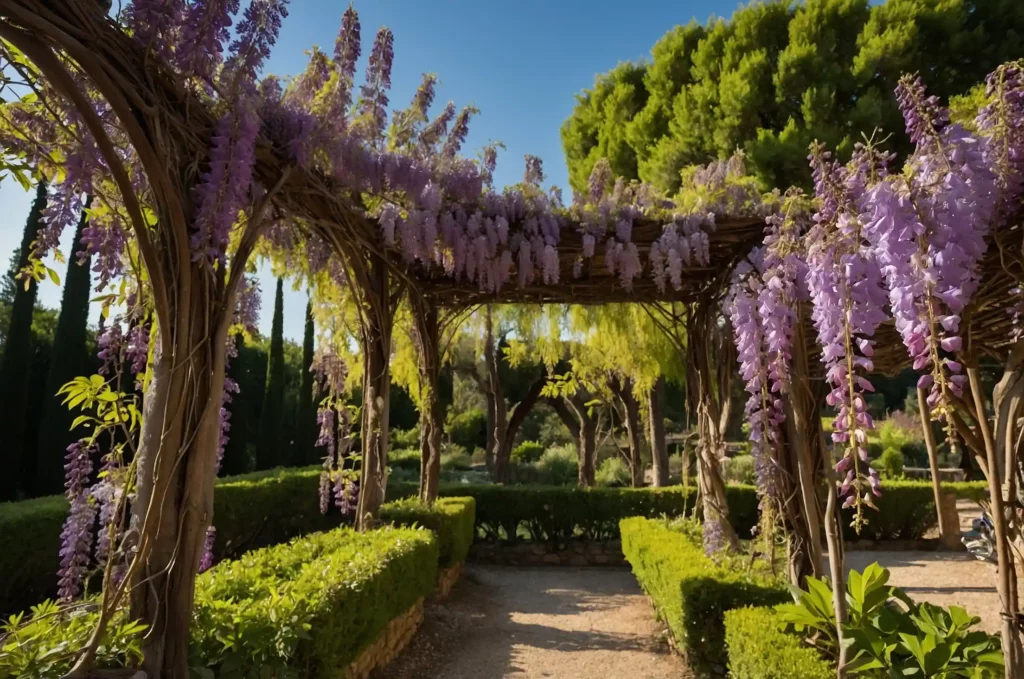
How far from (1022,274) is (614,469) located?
12.2 meters

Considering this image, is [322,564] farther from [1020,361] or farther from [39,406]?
[39,406]

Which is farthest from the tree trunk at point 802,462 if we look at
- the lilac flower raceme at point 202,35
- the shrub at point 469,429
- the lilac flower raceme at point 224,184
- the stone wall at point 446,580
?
the shrub at point 469,429

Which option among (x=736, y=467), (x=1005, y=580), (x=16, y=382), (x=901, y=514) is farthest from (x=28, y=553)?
(x=736, y=467)

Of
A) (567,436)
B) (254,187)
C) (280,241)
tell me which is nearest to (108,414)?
(254,187)

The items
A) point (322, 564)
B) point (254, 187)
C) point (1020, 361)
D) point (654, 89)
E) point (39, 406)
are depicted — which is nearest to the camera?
point (1020, 361)

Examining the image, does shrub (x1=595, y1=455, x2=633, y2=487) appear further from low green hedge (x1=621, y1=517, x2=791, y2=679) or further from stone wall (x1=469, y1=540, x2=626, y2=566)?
low green hedge (x1=621, y1=517, x2=791, y2=679)

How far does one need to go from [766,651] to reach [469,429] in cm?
1610

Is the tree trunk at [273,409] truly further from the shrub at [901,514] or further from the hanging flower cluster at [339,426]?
the shrub at [901,514]

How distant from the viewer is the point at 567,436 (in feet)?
64.2

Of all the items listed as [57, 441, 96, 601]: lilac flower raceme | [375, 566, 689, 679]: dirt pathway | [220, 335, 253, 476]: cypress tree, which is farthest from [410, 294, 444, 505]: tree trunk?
[220, 335, 253, 476]: cypress tree

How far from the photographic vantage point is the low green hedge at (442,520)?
540 centimetres

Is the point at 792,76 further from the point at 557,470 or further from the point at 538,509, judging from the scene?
the point at 557,470

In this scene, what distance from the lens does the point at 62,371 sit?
8570 millimetres

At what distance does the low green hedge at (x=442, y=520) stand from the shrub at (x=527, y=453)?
10.7 m
